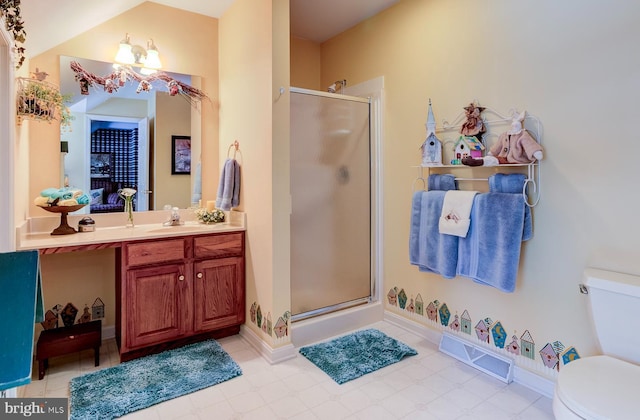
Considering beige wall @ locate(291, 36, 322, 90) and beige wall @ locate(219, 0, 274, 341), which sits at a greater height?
beige wall @ locate(291, 36, 322, 90)

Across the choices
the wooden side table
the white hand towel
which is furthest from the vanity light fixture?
→ the white hand towel

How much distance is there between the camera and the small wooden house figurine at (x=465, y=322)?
2.50 m

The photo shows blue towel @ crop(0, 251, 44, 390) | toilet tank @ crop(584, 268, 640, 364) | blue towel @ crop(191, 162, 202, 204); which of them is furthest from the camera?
blue towel @ crop(191, 162, 202, 204)

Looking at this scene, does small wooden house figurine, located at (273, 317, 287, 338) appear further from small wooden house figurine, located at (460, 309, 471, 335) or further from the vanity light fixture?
the vanity light fixture

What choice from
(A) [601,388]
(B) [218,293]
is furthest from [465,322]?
(B) [218,293]

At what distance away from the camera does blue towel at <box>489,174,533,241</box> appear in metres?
2.08

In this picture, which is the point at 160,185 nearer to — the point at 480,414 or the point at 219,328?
the point at 219,328

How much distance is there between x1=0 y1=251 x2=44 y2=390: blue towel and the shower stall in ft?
6.04

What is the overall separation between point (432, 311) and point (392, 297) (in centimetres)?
41

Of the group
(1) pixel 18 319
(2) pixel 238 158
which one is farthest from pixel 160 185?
(1) pixel 18 319

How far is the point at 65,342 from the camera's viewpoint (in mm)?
2293

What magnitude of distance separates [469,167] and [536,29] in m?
0.85

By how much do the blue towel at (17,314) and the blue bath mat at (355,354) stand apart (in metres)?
1.68

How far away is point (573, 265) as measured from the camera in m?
1.95
